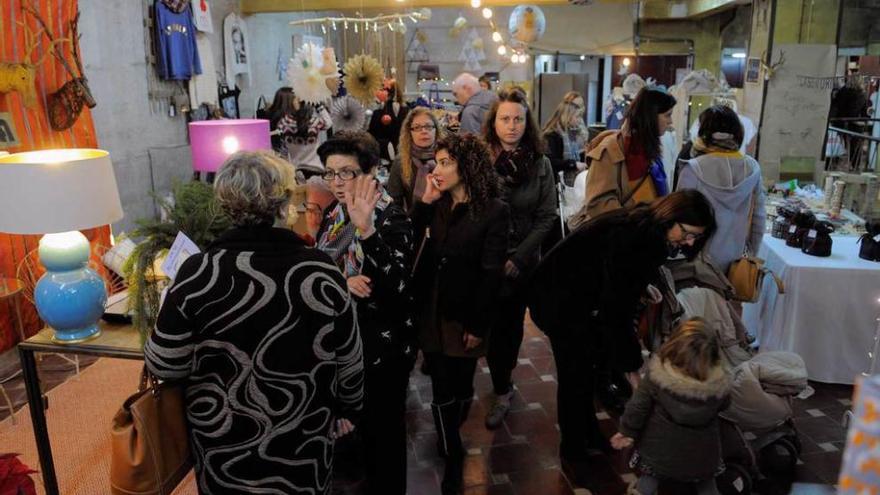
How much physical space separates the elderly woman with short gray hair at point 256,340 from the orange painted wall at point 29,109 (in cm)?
335

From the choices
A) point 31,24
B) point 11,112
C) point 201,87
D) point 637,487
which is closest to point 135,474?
point 637,487

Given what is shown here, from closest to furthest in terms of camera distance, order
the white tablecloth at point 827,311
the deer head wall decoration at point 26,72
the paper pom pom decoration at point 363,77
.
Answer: the white tablecloth at point 827,311
the deer head wall decoration at point 26,72
the paper pom pom decoration at point 363,77

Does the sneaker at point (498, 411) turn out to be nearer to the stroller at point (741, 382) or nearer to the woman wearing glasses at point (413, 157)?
the stroller at point (741, 382)

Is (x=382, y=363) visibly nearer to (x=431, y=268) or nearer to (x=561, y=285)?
(x=431, y=268)

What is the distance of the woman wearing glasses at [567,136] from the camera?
19.0 feet

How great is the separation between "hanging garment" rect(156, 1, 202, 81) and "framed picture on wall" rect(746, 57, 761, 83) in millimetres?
6061

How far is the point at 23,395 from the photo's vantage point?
3.89 metres

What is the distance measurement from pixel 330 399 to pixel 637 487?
59.0 inches

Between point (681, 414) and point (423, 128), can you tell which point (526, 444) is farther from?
point (423, 128)

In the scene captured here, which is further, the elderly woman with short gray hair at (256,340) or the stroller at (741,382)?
the stroller at (741,382)

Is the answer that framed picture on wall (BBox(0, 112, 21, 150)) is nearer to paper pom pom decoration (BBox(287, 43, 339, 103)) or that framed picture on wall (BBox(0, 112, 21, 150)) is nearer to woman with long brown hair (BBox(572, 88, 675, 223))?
paper pom pom decoration (BBox(287, 43, 339, 103))

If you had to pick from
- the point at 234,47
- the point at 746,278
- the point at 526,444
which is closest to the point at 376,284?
the point at 526,444

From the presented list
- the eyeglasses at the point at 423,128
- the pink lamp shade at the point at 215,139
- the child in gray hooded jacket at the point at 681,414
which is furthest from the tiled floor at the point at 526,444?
the pink lamp shade at the point at 215,139

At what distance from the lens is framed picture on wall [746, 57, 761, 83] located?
730 cm
